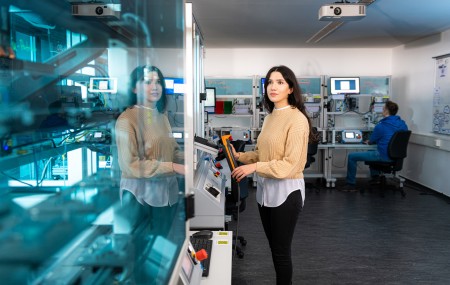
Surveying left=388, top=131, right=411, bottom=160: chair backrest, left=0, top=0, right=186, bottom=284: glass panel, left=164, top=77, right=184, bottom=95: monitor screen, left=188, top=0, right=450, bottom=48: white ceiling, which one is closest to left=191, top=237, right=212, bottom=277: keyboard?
left=0, top=0, right=186, bottom=284: glass panel

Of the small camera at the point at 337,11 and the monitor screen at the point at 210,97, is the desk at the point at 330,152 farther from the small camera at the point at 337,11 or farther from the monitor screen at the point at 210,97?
the small camera at the point at 337,11

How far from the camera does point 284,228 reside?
89.6 inches

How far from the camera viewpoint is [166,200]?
133cm

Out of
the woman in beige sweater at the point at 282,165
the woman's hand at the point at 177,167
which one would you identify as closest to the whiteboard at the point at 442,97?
the woman in beige sweater at the point at 282,165

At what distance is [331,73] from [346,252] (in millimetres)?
4425

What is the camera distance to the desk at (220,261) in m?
1.66

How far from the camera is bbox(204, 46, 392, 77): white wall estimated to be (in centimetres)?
743

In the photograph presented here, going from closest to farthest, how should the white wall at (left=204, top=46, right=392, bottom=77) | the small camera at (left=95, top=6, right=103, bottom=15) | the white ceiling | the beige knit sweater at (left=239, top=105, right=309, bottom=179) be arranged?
the small camera at (left=95, top=6, right=103, bottom=15) → the beige knit sweater at (left=239, top=105, right=309, bottom=179) → the white ceiling → the white wall at (left=204, top=46, right=392, bottom=77)

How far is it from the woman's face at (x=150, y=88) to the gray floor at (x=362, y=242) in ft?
7.52

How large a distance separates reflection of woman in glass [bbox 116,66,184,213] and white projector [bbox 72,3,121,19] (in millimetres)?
248

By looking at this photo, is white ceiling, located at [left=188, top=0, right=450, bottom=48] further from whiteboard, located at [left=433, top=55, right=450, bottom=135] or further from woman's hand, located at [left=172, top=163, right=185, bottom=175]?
woman's hand, located at [left=172, top=163, right=185, bottom=175]

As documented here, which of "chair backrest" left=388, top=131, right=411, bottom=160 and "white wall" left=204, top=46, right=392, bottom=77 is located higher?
"white wall" left=204, top=46, right=392, bottom=77

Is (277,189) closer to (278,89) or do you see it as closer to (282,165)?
(282,165)

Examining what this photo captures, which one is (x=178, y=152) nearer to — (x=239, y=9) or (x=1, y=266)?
(x=1, y=266)
